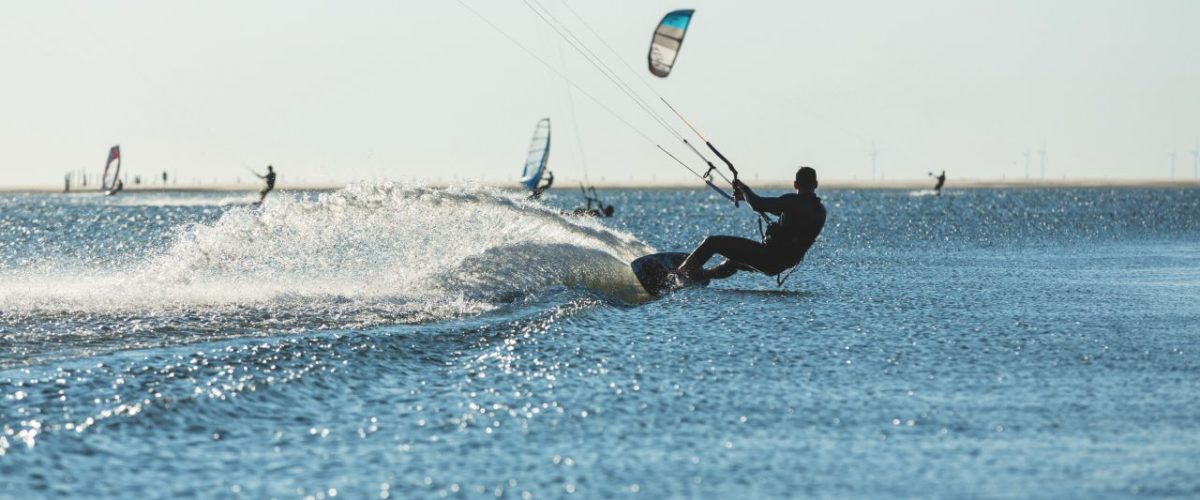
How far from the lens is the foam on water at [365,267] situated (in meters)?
15.8

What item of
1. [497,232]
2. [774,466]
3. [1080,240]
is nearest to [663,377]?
[774,466]

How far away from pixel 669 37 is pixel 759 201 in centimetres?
1193

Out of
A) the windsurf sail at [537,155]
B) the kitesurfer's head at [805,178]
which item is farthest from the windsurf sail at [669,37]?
the windsurf sail at [537,155]

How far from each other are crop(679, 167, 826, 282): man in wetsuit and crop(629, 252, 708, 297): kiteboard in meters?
0.20

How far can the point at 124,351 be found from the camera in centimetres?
1220

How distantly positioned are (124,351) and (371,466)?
4.81 m

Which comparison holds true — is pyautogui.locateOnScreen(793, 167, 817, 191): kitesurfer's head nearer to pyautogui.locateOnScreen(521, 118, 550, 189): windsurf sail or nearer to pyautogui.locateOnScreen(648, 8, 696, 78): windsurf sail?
pyautogui.locateOnScreen(648, 8, 696, 78): windsurf sail

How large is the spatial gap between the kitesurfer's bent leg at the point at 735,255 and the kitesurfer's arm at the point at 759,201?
699 millimetres

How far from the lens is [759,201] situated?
717 inches

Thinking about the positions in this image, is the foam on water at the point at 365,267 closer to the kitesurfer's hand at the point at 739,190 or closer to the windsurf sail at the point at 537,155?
the kitesurfer's hand at the point at 739,190

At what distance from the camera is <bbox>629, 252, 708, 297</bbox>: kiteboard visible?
19.6 m

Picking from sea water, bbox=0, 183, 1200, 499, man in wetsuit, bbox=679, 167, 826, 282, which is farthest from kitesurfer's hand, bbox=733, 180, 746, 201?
sea water, bbox=0, 183, 1200, 499

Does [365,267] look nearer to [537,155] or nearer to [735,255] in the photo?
[735,255]

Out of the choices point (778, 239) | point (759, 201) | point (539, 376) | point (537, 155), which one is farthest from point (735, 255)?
point (537, 155)
